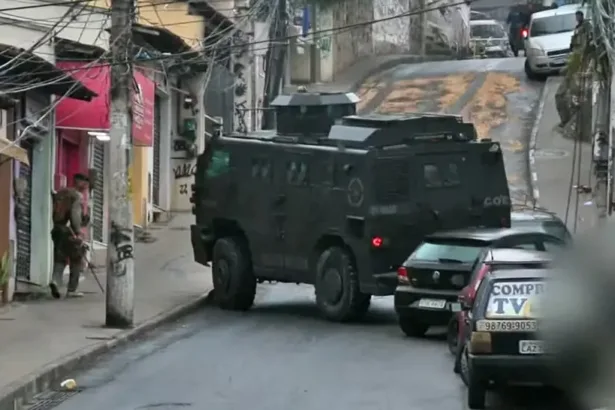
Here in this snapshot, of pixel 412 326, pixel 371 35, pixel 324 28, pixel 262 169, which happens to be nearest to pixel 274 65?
pixel 324 28

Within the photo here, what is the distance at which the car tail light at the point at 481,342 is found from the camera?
13.0m

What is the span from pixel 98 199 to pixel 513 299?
17601 mm

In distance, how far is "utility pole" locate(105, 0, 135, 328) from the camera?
19250mm

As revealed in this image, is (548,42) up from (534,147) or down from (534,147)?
up

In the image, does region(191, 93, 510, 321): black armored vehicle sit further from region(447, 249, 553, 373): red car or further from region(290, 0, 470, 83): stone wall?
region(290, 0, 470, 83): stone wall

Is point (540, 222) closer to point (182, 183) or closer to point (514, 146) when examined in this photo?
point (182, 183)

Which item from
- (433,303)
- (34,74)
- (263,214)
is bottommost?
(433,303)

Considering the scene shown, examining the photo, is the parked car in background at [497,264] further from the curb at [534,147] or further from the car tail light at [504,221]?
the curb at [534,147]

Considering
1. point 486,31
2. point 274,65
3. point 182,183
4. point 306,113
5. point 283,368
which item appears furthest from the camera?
point 486,31

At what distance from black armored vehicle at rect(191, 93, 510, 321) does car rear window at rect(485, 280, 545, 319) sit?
271 inches

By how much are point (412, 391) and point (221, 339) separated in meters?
5.41

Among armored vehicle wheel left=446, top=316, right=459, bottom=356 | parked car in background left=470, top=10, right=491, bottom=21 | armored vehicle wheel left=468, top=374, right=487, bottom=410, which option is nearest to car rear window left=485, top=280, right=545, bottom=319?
armored vehicle wheel left=468, top=374, right=487, bottom=410

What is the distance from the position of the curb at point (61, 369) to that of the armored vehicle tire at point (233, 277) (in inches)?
70.1

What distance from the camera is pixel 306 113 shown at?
78.8 ft
